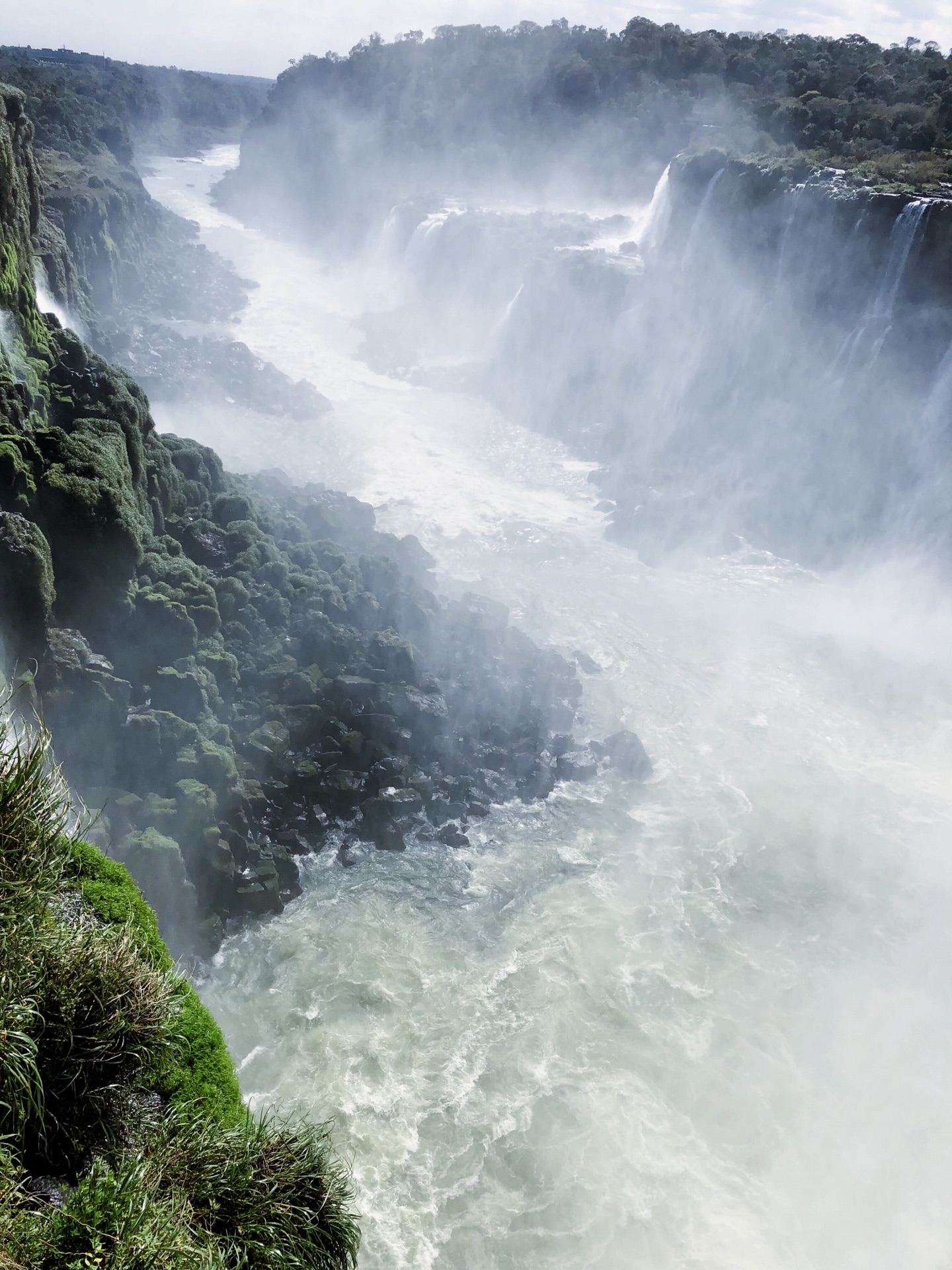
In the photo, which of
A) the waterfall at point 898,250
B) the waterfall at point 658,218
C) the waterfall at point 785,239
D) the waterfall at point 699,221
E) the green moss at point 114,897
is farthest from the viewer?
the waterfall at point 658,218

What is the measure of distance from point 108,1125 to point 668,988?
1161 centimetres

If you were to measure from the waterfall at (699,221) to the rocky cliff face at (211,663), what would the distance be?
27551 mm

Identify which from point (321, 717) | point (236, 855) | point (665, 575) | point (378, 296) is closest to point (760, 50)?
point (378, 296)

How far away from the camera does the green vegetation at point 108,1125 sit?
6199mm

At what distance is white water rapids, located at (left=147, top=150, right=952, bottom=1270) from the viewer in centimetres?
1289

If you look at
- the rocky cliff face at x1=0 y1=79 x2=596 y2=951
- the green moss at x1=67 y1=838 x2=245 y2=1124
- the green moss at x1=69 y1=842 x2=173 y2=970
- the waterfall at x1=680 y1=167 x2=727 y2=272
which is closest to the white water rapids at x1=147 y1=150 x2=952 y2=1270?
the rocky cliff face at x1=0 y1=79 x2=596 y2=951

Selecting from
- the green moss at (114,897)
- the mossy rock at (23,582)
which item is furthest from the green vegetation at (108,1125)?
the mossy rock at (23,582)

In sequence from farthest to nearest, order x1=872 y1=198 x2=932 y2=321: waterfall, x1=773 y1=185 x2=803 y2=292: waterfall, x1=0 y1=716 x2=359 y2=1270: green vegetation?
x1=773 y1=185 x2=803 y2=292: waterfall < x1=872 y1=198 x2=932 y2=321: waterfall < x1=0 y1=716 x2=359 y2=1270: green vegetation

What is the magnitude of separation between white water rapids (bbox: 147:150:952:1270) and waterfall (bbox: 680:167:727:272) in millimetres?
24556

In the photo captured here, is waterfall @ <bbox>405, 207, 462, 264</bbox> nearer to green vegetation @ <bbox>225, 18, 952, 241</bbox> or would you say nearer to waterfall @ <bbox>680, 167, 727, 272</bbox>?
green vegetation @ <bbox>225, 18, 952, 241</bbox>

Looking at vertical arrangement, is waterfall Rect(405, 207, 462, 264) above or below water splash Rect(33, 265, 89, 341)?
above

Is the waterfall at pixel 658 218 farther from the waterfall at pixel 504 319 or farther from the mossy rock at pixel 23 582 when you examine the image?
the mossy rock at pixel 23 582

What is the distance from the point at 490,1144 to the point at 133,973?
8263 millimetres

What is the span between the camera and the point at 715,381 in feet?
143
